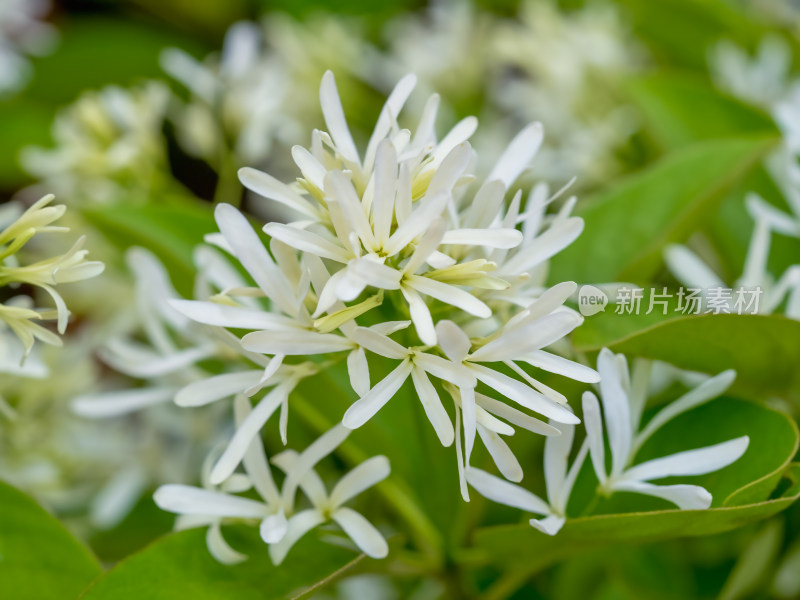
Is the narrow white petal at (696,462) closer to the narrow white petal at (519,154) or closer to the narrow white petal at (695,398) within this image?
the narrow white petal at (695,398)

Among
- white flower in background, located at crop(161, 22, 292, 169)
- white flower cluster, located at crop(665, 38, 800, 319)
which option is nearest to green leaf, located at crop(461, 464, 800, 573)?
white flower cluster, located at crop(665, 38, 800, 319)

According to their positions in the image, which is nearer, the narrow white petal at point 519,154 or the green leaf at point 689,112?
the narrow white petal at point 519,154

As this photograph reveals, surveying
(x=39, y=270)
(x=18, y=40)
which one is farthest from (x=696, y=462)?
(x=18, y=40)

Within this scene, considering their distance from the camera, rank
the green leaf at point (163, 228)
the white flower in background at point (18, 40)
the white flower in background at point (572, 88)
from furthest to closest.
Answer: the white flower in background at point (18, 40) → the white flower in background at point (572, 88) → the green leaf at point (163, 228)

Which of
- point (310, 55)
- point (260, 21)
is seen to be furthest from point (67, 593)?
point (260, 21)

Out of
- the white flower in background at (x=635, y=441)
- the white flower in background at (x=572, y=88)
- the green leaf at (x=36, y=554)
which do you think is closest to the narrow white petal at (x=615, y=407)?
the white flower in background at (x=635, y=441)

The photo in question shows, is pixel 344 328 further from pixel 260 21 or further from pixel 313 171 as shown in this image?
pixel 260 21
